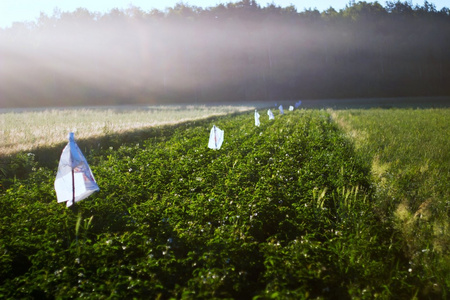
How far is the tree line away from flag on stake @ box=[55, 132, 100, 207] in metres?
48.8

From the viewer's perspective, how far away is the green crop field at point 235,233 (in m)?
3.27

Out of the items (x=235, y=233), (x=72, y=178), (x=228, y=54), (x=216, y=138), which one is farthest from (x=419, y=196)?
(x=228, y=54)

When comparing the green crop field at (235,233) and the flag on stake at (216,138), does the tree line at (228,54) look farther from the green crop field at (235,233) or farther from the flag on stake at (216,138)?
the green crop field at (235,233)

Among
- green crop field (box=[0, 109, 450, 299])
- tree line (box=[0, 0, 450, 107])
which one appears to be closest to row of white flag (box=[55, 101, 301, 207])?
green crop field (box=[0, 109, 450, 299])

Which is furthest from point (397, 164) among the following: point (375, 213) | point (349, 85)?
point (349, 85)

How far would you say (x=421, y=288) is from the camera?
3.31m

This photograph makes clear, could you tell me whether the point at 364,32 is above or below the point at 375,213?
above

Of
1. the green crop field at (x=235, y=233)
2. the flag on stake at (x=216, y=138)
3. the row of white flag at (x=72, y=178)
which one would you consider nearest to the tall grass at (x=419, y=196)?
the green crop field at (x=235, y=233)

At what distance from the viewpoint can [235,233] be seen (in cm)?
416

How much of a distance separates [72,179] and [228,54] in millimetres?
69057

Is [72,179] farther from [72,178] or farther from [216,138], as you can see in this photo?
[216,138]

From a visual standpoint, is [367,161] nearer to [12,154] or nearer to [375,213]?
[375,213]

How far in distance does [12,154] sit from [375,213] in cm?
809

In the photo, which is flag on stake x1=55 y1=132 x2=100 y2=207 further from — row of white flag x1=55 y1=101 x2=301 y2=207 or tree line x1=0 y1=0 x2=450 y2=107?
tree line x1=0 y1=0 x2=450 y2=107
